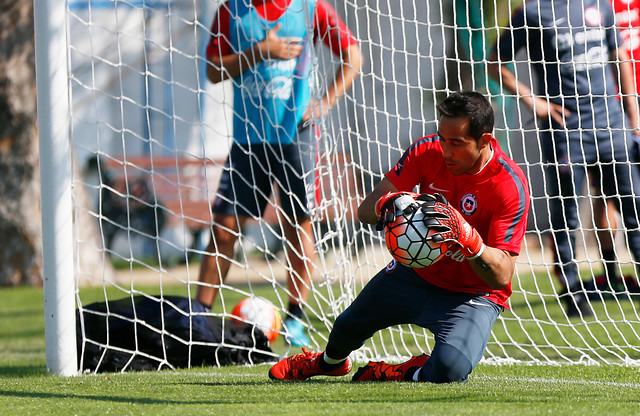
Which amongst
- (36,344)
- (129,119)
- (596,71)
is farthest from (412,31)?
(129,119)

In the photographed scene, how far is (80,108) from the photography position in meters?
13.7

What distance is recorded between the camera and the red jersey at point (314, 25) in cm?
473

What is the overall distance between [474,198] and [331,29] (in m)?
1.89

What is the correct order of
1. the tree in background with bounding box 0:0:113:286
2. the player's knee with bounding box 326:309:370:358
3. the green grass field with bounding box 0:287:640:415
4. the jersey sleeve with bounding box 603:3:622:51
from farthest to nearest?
the tree in background with bounding box 0:0:113:286 → the jersey sleeve with bounding box 603:3:622:51 → the player's knee with bounding box 326:309:370:358 → the green grass field with bounding box 0:287:640:415

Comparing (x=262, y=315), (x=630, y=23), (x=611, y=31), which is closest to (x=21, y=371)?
(x=262, y=315)

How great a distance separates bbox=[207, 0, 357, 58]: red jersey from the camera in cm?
473

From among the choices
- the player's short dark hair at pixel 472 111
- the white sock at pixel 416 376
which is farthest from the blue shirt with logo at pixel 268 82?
the white sock at pixel 416 376

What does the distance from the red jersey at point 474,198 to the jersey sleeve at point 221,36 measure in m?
1.84

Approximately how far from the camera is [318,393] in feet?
9.80

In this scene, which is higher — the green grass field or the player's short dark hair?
the player's short dark hair

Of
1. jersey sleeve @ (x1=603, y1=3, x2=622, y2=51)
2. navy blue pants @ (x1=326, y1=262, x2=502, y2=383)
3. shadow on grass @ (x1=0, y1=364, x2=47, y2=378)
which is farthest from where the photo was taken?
jersey sleeve @ (x1=603, y1=3, x2=622, y2=51)

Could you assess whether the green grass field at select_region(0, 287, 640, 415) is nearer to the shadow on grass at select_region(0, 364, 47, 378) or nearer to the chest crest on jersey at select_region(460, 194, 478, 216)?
the shadow on grass at select_region(0, 364, 47, 378)

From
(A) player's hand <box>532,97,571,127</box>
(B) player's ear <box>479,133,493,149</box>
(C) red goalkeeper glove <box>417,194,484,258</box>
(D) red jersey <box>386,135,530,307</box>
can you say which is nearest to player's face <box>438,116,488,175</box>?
(B) player's ear <box>479,133,493,149</box>

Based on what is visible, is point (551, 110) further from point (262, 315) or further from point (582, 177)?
point (262, 315)
